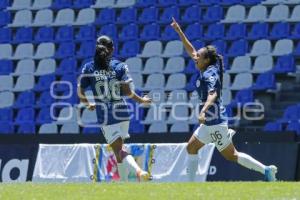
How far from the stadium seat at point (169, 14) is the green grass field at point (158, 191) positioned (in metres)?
12.7

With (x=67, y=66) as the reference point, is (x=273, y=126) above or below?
below

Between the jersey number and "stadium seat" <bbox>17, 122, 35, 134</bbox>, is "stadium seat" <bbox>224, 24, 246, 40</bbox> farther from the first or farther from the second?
the jersey number

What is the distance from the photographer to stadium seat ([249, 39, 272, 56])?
66.8 feet

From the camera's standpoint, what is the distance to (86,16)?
2361cm

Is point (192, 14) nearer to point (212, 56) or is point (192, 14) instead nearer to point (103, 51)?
point (212, 56)

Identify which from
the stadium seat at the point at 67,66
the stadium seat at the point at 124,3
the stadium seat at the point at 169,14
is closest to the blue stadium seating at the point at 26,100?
the stadium seat at the point at 67,66

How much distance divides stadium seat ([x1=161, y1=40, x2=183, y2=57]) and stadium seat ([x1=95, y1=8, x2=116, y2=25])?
2.12 m

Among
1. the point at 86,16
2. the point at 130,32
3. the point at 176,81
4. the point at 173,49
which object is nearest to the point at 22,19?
the point at 86,16

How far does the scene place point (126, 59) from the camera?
22.1m

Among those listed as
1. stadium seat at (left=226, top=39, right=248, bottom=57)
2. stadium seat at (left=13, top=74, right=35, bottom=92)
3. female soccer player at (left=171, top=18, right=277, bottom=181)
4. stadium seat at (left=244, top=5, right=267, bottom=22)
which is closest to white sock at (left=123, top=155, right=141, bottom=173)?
female soccer player at (left=171, top=18, right=277, bottom=181)

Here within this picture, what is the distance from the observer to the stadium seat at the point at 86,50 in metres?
22.7

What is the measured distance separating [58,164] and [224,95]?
468cm

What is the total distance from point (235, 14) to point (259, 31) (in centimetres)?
95

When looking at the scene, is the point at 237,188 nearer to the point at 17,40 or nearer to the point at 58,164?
the point at 58,164
